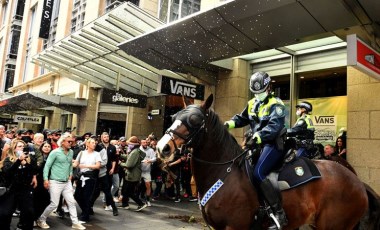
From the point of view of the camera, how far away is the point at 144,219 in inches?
337

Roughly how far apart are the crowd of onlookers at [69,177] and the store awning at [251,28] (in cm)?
310

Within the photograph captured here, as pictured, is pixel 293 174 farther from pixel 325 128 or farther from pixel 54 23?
pixel 54 23

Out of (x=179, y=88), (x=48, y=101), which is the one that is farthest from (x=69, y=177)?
(x=48, y=101)

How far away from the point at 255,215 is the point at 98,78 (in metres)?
13.6

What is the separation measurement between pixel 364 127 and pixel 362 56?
2772 millimetres

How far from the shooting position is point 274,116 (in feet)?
13.8

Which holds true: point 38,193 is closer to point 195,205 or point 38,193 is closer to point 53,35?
point 195,205

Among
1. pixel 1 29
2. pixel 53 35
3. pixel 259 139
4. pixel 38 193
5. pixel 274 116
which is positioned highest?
pixel 1 29

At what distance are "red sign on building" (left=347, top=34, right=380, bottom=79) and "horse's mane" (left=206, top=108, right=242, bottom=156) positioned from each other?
9.68ft

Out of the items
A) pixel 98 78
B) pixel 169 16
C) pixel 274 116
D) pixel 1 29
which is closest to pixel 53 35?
pixel 98 78

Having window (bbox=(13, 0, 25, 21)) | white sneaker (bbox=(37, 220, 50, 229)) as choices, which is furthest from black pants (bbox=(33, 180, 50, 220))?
window (bbox=(13, 0, 25, 21))

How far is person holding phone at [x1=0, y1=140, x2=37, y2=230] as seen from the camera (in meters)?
6.31

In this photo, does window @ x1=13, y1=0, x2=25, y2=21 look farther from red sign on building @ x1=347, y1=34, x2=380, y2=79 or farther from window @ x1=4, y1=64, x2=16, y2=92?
red sign on building @ x1=347, y1=34, x2=380, y2=79

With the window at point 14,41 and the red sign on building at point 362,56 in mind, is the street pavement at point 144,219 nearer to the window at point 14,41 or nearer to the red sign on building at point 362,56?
the red sign on building at point 362,56
